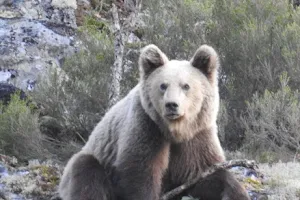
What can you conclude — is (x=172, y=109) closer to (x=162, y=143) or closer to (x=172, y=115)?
(x=172, y=115)

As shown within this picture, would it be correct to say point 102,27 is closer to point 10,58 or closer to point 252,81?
point 10,58

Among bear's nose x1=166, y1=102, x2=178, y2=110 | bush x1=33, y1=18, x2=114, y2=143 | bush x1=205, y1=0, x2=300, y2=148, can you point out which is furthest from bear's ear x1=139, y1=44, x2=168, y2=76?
bush x1=205, y1=0, x2=300, y2=148

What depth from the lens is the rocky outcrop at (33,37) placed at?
11.3m

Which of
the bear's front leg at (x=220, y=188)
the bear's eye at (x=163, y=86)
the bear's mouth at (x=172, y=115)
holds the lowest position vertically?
the bear's front leg at (x=220, y=188)

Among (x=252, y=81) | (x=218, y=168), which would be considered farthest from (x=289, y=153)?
(x=218, y=168)

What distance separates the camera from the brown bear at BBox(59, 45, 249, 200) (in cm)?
523

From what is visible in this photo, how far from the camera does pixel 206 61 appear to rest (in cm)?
550

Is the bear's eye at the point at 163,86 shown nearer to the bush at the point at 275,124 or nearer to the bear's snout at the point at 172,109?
the bear's snout at the point at 172,109

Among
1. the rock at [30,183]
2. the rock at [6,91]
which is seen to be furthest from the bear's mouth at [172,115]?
the rock at [6,91]

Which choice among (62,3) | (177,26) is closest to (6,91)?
(62,3)

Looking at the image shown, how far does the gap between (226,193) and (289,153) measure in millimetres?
4669

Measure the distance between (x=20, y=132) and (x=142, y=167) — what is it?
5217mm

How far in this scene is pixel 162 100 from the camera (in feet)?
17.1

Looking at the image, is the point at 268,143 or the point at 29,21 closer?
the point at 268,143
